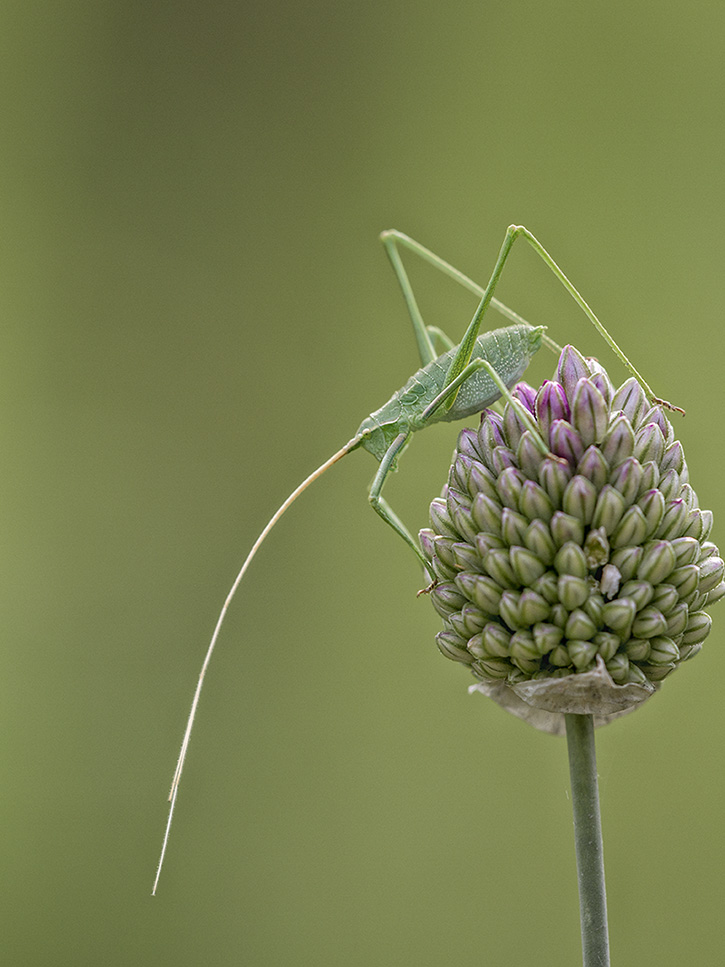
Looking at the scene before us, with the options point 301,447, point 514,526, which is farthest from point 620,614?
point 301,447

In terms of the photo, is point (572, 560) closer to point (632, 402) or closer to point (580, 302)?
point (632, 402)

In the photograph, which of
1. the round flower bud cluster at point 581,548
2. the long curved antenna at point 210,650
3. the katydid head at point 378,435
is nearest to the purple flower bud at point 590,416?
the round flower bud cluster at point 581,548

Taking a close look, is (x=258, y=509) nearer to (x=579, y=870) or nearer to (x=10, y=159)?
(x=10, y=159)

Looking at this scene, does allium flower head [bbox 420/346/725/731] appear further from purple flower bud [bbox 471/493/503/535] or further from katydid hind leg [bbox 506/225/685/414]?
katydid hind leg [bbox 506/225/685/414]

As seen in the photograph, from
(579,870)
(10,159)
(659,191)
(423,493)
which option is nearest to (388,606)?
(423,493)

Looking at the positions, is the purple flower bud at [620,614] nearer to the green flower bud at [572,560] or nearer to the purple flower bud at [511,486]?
the green flower bud at [572,560]

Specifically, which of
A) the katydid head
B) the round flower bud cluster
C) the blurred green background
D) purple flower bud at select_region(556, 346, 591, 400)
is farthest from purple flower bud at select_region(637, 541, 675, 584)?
the blurred green background
